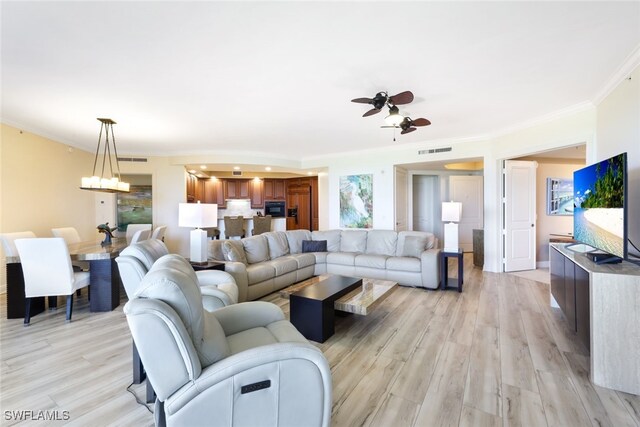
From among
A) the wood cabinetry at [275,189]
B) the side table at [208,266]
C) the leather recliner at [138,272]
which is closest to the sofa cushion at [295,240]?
the side table at [208,266]

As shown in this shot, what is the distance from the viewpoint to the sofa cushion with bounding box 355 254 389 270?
4.75 meters

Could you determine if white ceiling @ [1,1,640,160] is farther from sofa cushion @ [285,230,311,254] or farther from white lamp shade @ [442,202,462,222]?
sofa cushion @ [285,230,311,254]

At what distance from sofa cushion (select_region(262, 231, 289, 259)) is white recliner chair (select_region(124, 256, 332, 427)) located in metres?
3.40

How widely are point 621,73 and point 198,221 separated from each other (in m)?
4.98

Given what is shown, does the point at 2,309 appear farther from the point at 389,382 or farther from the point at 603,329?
the point at 603,329

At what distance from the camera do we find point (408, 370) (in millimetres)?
2232

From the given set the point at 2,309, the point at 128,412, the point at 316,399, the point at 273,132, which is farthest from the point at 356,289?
the point at 2,309

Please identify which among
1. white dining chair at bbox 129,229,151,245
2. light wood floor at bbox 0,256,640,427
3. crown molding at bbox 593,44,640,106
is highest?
crown molding at bbox 593,44,640,106

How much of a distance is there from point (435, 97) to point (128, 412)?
13.7 ft

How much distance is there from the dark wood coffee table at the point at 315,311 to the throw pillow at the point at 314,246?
2323 millimetres

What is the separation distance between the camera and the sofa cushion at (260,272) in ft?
12.7

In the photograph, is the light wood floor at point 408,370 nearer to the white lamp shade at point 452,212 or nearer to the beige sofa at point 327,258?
the beige sofa at point 327,258

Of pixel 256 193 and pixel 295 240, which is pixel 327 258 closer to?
pixel 295 240

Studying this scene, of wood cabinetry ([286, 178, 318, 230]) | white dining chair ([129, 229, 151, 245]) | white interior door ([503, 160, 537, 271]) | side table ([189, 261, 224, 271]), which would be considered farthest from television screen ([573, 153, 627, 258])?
wood cabinetry ([286, 178, 318, 230])
